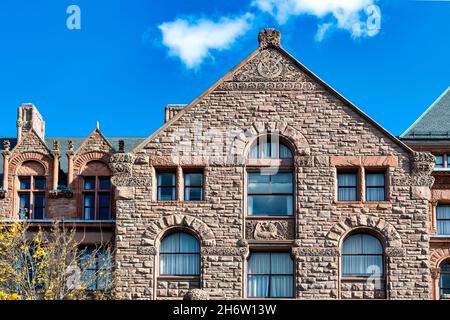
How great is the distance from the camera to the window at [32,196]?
3803 cm

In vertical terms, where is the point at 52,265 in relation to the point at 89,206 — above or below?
below

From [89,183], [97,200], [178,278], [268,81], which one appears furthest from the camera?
[89,183]

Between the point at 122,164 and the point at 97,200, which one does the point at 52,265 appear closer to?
the point at 122,164

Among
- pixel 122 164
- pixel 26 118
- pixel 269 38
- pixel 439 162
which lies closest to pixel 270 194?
pixel 122 164

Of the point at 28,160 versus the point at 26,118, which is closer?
the point at 28,160

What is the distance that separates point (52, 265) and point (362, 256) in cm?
1132

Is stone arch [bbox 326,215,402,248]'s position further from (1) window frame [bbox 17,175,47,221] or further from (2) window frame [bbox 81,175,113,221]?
(1) window frame [bbox 17,175,47,221]

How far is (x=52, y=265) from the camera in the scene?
33.4 meters

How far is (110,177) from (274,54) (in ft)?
27.0

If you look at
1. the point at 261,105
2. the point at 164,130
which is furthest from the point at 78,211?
the point at 261,105
